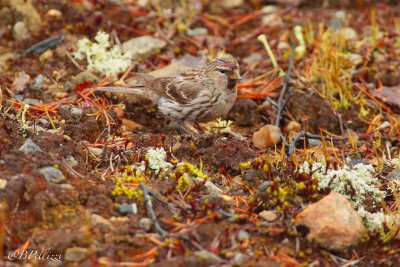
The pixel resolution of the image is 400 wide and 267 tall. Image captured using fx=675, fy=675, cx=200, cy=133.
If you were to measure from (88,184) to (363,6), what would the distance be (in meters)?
6.79

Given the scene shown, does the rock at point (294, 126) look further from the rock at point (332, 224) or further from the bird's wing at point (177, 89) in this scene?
the rock at point (332, 224)

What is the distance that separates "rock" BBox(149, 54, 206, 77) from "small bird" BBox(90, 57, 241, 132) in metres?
0.38

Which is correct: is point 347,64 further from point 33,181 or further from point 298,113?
point 33,181

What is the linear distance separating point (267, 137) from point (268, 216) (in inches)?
80.7

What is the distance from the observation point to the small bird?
7.78 meters

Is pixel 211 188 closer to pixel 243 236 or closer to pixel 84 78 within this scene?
pixel 243 236

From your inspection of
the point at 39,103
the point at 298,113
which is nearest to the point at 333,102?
the point at 298,113

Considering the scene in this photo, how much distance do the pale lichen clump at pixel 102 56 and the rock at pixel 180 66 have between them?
1.43 ft

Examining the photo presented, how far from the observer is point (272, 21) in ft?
33.7

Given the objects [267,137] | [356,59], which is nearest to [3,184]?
[267,137]

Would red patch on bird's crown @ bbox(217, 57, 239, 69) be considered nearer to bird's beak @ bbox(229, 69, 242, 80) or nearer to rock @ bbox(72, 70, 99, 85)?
bird's beak @ bbox(229, 69, 242, 80)

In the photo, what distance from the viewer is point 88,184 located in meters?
5.47

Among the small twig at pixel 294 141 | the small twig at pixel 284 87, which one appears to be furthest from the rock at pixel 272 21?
the small twig at pixel 294 141

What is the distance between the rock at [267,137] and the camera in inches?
288
